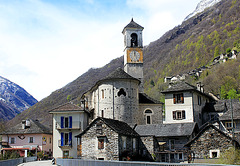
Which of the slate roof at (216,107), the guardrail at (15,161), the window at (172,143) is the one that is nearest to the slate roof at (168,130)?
the window at (172,143)

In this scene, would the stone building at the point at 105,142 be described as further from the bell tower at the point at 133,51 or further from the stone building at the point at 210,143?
the bell tower at the point at 133,51

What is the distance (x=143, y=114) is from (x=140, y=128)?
6.85 metres

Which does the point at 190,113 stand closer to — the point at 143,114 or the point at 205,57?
the point at 143,114

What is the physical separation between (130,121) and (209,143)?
53.0ft

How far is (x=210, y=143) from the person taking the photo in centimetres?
3244

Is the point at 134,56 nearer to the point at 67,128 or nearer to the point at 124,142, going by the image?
the point at 67,128

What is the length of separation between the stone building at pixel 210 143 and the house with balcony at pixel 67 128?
20.0 meters

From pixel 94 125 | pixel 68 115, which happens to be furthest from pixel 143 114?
pixel 94 125

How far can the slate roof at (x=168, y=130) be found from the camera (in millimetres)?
39162

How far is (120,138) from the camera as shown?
112ft

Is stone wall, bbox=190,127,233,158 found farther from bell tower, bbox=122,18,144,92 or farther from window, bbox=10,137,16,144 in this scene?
window, bbox=10,137,16,144

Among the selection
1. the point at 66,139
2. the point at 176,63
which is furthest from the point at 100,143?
the point at 176,63

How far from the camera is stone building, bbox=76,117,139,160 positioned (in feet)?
111

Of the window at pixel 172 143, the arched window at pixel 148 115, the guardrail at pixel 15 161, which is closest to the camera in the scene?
the guardrail at pixel 15 161
